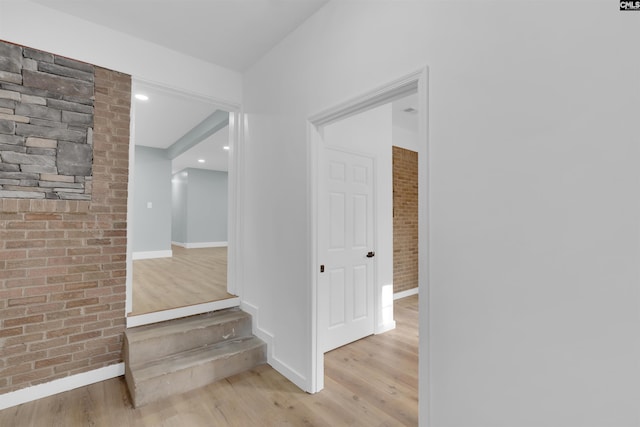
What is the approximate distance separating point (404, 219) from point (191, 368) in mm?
3742

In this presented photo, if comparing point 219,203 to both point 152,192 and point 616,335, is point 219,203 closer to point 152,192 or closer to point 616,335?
point 152,192

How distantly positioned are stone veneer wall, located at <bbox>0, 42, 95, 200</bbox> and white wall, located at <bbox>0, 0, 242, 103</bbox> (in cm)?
10

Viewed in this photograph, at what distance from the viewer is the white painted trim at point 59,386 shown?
6.95 ft

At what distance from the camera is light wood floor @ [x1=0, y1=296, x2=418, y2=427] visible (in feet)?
6.51

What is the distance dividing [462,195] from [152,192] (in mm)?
7032

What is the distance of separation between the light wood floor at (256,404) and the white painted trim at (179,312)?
485 mm

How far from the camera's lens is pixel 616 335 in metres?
1.03

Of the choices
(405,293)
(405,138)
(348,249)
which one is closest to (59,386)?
(348,249)

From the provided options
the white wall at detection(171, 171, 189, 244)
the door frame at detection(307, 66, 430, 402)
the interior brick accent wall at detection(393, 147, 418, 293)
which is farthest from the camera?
the white wall at detection(171, 171, 189, 244)

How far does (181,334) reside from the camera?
8.52 feet

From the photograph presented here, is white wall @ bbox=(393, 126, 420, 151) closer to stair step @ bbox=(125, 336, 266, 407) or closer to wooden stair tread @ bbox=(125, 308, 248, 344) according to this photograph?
wooden stair tread @ bbox=(125, 308, 248, 344)

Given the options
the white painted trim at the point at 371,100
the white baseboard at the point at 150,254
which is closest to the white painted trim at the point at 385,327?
the white painted trim at the point at 371,100

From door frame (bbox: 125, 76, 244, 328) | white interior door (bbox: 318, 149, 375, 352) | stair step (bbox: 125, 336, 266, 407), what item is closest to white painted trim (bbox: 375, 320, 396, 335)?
white interior door (bbox: 318, 149, 375, 352)

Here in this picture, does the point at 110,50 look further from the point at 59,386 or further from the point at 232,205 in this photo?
the point at 59,386
